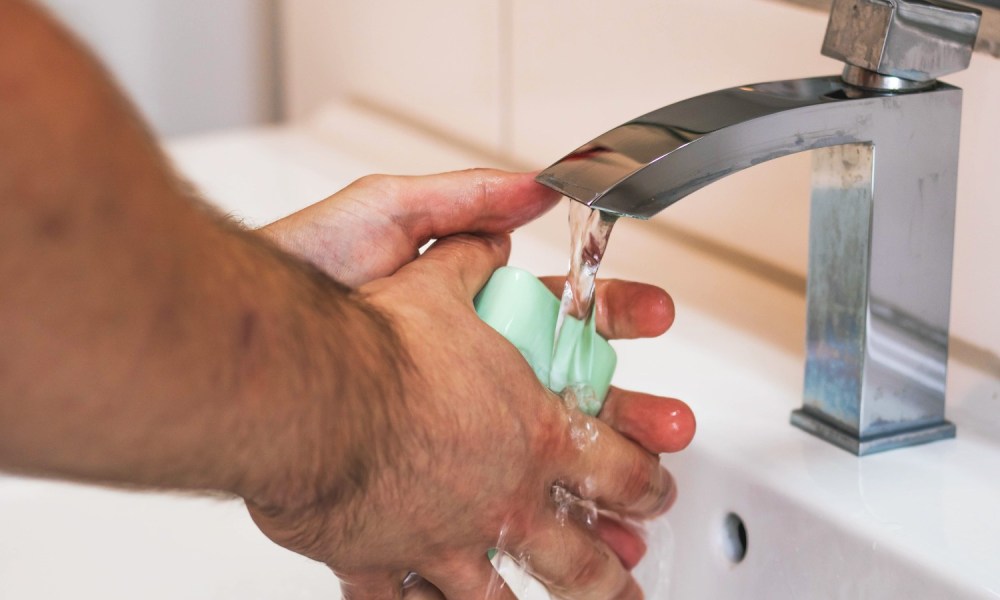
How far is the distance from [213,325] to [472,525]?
0.15 meters

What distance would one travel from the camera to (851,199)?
47 cm

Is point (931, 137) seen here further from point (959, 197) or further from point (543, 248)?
point (543, 248)

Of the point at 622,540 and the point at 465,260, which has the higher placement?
the point at 465,260

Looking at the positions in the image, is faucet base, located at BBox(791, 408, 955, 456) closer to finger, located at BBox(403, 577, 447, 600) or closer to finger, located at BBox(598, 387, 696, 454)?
finger, located at BBox(598, 387, 696, 454)

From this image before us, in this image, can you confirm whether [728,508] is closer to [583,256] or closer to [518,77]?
[583,256]

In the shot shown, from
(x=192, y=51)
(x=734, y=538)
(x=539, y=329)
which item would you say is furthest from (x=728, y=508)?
(x=192, y=51)

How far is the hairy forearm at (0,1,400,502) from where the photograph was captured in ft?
0.95

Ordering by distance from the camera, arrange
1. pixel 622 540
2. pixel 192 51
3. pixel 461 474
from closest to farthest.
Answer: pixel 461 474
pixel 622 540
pixel 192 51

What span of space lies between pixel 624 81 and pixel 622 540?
10.7 inches

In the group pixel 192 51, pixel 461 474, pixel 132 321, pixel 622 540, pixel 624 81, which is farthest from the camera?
pixel 192 51

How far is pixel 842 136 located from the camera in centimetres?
44

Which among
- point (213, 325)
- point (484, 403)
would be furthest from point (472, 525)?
point (213, 325)

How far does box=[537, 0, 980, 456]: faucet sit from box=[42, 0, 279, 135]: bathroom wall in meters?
0.66

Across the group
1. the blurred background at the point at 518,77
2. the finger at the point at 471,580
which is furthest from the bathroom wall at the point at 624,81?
the finger at the point at 471,580
